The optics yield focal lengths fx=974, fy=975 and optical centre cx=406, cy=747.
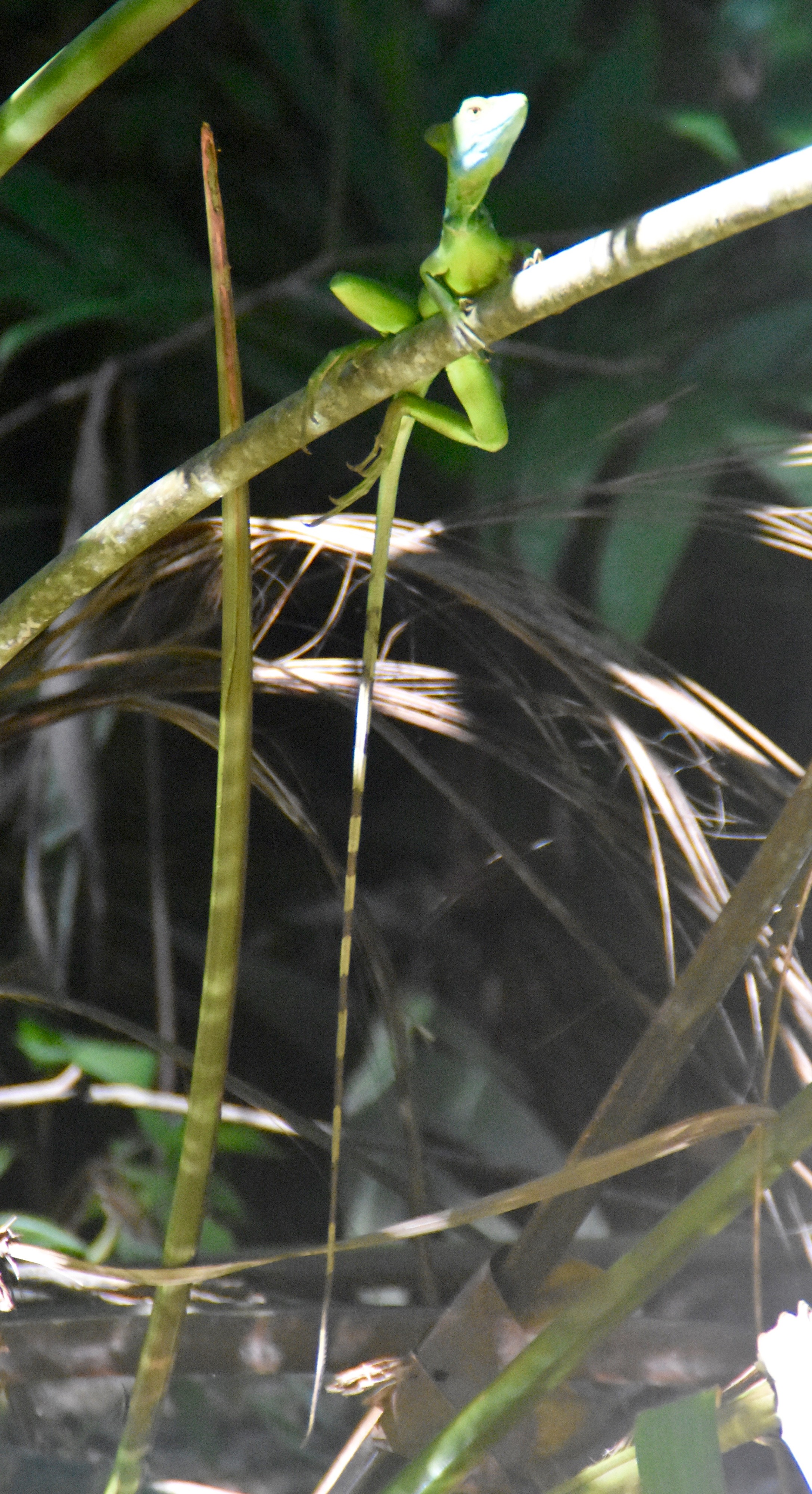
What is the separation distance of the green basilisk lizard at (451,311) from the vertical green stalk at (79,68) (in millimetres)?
81

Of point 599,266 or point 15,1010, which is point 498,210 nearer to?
point 599,266

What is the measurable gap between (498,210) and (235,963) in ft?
1.36

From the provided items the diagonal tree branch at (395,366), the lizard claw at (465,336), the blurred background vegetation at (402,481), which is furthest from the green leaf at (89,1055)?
the lizard claw at (465,336)

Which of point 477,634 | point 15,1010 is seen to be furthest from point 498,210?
point 15,1010

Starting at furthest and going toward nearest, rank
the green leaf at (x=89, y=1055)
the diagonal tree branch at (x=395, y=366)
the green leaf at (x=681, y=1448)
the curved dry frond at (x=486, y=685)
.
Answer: the green leaf at (x=89, y=1055) → the curved dry frond at (x=486, y=685) → the green leaf at (x=681, y=1448) → the diagonal tree branch at (x=395, y=366)

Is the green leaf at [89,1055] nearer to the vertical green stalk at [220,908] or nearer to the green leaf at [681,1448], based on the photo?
the vertical green stalk at [220,908]

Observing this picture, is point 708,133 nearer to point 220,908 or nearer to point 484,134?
point 484,134

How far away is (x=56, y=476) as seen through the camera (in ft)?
1.89

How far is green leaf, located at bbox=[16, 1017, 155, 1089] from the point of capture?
0.54 meters

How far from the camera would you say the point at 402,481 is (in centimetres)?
52

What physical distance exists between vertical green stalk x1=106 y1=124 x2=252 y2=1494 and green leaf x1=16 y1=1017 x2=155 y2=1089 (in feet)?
0.56

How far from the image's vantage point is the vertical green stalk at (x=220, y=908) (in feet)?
0.94

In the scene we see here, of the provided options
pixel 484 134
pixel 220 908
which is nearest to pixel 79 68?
pixel 484 134

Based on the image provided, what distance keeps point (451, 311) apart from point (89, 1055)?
448 mm
